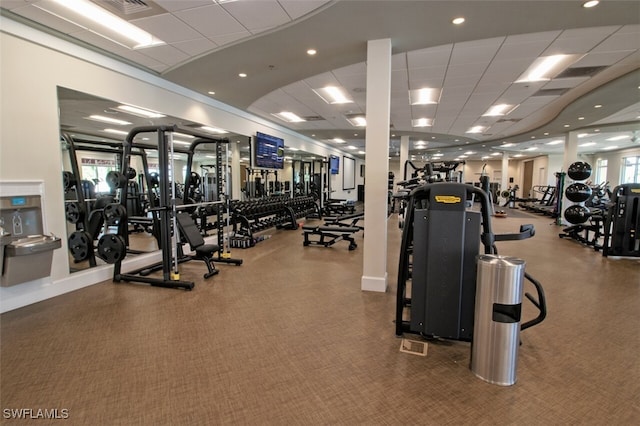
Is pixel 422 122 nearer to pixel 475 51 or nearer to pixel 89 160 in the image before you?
pixel 475 51

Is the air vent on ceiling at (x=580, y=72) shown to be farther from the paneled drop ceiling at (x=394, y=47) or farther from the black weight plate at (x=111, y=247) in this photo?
the black weight plate at (x=111, y=247)

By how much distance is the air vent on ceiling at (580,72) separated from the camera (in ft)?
15.1

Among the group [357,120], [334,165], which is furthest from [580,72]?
[334,165]

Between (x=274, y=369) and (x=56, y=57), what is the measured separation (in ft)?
14.2

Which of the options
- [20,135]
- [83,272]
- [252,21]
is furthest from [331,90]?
[83,272]

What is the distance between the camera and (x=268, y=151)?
27.8ft

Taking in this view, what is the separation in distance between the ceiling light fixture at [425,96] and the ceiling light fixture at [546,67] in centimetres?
137

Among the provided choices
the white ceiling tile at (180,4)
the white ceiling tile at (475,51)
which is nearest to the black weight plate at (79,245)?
the white ceiling tile at (180,4)

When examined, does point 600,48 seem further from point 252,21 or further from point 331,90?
point 252,21

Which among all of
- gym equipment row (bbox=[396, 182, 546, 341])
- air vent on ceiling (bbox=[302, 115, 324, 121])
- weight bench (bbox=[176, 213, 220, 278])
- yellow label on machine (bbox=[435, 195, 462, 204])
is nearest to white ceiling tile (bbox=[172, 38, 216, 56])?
weight bench (bbox=[176, 213, 220, 278])

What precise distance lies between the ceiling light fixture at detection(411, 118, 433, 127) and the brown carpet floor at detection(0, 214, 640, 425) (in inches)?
224

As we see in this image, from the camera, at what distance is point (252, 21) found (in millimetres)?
3273

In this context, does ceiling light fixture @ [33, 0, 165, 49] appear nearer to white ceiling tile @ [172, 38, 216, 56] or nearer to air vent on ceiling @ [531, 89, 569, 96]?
white ceiling tile @ [172, 38, 216, 56]

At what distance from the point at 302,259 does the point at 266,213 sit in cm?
256
